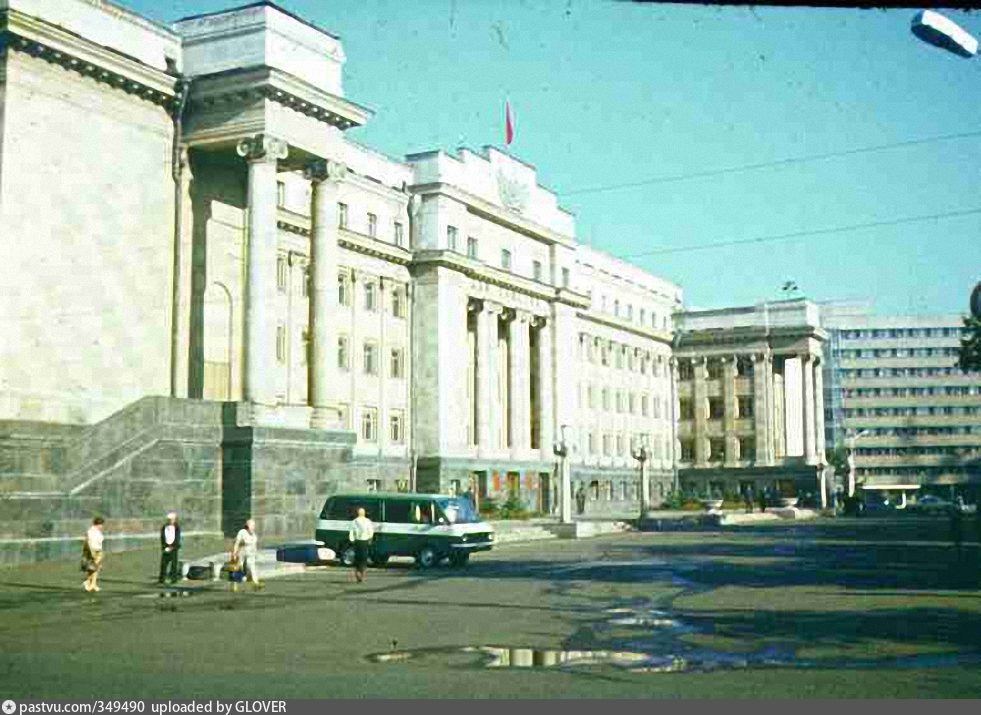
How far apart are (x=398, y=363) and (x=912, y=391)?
10281 centimetres

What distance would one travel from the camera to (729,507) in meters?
88.0

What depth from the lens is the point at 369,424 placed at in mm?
63000

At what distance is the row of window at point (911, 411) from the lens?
148 meters

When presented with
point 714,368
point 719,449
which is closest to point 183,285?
point 714,368

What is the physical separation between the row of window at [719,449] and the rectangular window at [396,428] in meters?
50.2

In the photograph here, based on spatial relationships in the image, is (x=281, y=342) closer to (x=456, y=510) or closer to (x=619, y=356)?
(x=456, y=510)

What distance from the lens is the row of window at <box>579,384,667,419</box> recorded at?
298 ft

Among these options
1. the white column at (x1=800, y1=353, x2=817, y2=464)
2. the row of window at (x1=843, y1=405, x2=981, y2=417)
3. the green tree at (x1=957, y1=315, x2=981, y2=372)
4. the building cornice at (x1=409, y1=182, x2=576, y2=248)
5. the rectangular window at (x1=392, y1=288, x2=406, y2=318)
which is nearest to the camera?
the green tree at (x1=957, y1=315, x2=981, y2=372)

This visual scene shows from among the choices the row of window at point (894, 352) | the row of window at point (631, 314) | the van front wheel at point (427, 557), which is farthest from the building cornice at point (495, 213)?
the row of window at point (894, 352)

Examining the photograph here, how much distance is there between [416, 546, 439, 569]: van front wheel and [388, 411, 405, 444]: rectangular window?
32375 millimetres

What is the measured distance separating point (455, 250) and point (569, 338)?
15282mm

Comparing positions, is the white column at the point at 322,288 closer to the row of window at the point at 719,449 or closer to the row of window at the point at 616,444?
the row of window at the point at 616,444

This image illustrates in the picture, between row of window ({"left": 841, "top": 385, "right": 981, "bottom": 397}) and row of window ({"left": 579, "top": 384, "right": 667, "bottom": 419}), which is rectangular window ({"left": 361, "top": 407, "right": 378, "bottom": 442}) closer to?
row of window ({"left": 579, "top": 384, "right": 667, "bottom": 419})

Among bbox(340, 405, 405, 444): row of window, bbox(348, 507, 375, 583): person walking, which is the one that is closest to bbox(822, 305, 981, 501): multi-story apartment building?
bbox(340, 405, 405, 444): row of window
